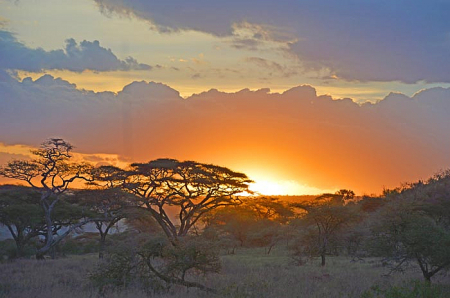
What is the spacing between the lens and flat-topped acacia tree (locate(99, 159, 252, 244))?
41.2 meters

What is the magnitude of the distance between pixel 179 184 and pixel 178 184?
9 cm

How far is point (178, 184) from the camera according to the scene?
1645 inches

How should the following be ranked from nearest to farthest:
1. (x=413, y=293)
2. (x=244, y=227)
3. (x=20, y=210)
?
(x=413, y=293)
(x=20, y=210)
(x=244, y=227)

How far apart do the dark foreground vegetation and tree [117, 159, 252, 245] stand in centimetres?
10

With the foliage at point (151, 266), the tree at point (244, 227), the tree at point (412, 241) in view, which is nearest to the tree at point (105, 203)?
the tree at point (244, 227)

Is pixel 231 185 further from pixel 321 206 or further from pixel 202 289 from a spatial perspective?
pixel 202 289

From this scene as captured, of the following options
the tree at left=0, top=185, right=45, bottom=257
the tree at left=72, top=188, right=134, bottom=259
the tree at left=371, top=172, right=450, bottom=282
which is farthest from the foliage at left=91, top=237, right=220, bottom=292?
the tree at left=0, top=185, right=45, bottom=257

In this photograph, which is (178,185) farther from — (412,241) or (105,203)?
(412,241)

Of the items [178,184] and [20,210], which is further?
[178,184]

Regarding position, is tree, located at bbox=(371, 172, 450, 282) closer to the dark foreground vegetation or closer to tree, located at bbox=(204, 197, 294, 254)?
the dark foreground vegetation

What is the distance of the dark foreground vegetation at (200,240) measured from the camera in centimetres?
1952

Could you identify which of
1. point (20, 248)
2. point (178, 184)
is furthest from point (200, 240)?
point (20, 248)

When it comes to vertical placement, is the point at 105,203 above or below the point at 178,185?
below

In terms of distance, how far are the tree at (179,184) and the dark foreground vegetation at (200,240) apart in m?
0.10
